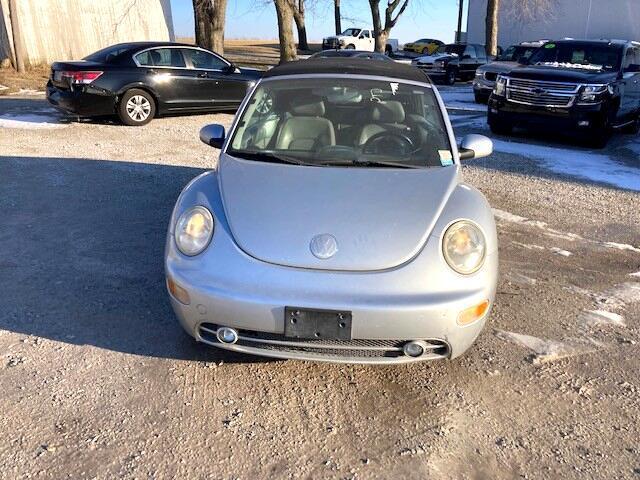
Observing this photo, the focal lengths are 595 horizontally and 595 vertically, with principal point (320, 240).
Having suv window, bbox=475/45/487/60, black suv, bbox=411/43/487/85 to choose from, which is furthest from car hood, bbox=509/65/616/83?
suv window, bbox=475/45/487/60

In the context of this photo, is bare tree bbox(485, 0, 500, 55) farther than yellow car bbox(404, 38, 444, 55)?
No

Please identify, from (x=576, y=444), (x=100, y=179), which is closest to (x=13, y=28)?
(x=100, y=179)

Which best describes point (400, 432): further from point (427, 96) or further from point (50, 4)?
point (50, 4)

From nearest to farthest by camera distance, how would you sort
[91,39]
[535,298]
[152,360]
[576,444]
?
[576,444]
[152,360]
[535,298]
[91,39]

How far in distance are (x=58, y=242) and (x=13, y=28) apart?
588 inches

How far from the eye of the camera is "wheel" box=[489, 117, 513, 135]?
10922mm

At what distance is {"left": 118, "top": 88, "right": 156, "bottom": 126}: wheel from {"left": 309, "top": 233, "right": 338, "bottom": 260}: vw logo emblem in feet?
27.8

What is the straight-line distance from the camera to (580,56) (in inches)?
447

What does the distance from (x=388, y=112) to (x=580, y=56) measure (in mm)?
8710

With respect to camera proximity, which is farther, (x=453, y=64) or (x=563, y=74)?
(x=453, y=64)

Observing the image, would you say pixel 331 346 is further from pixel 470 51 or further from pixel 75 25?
pixel 470 51

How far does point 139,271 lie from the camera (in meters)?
4.45

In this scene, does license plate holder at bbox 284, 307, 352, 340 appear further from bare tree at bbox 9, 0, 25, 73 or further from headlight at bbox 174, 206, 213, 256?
bare tree at bbox 9, 0, 25, 73

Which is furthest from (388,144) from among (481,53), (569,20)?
Answer: (569,20)
